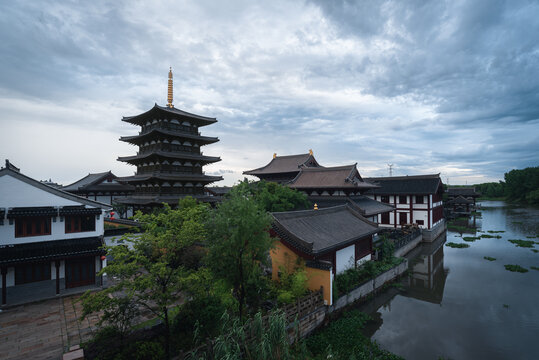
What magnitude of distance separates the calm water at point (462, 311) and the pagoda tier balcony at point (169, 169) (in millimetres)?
24644

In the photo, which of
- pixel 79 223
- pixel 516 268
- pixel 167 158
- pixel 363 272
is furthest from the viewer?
pixel 167 158

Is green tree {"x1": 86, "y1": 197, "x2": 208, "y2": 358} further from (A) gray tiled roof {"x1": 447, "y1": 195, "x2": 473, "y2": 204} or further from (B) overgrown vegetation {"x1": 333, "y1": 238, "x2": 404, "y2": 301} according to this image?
(A) gray tiled roof {"x1": 447, "y1": 195, "x2": 473, "y2": 204}

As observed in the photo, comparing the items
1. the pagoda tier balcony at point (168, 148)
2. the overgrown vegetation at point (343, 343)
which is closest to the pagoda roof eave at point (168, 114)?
the pagoda tier balcony at point (168, 148)

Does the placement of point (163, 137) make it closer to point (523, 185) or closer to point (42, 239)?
point (42, 239)

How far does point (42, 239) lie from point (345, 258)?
2025cm

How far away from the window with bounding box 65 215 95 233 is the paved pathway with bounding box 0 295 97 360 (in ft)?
15.3

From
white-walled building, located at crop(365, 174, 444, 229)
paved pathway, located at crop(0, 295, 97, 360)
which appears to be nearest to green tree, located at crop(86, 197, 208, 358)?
paved pathway, located at crop(0, 295, 97, 360)

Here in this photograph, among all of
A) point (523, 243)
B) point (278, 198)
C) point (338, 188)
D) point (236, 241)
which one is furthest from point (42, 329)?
point (523, 243)

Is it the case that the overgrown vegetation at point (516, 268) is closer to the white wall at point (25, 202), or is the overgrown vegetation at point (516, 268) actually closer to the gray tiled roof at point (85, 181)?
the white wall at point (25, 202)

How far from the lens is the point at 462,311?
16.5 m

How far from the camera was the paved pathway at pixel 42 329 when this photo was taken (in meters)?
10.4

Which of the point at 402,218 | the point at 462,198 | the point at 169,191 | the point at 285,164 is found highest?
the point at 285,164

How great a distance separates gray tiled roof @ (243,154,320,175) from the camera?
142ft

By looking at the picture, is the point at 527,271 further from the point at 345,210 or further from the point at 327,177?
the point at 327,177
